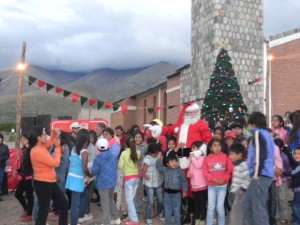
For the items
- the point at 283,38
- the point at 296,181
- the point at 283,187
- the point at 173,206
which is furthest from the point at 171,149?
the point at 283,38

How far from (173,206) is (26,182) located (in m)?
3.17

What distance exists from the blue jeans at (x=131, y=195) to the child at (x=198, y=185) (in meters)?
1.17

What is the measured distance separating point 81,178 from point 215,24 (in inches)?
471

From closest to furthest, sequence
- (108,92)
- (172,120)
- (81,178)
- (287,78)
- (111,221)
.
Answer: (81,178) → (111,221) → (287,78) → (172,120) → (108,92)

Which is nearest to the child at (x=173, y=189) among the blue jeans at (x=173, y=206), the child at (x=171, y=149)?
the blue jeans at (x=173, y=206)

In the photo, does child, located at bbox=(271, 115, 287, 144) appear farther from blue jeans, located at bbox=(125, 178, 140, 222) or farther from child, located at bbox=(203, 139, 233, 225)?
blue jeans, located at bbox=(125, 178, 140, 222)

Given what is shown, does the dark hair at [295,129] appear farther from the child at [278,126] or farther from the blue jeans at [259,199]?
the blue jeans at [259,199]

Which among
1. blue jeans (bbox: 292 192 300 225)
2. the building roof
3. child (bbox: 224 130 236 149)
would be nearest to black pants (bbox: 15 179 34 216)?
child (bbox: 224 130 236 149)

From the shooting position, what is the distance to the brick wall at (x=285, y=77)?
735 inches

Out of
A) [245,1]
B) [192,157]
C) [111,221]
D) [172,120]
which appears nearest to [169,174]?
[192,157]

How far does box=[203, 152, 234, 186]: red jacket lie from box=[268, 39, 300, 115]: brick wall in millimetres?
12223

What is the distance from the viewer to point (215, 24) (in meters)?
17.5

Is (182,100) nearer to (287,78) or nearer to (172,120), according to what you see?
(172,120)

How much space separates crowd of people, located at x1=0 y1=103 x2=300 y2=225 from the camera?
6293 millimetres
